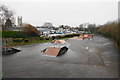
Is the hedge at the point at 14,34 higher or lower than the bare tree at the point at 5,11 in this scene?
lower

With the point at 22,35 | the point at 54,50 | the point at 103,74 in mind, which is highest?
the point at 22,35

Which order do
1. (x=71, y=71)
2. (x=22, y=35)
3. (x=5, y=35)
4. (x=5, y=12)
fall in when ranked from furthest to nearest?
(x=5, y=12) < (x=5, y=35) < (x=22, y=35) < (x=71, y=71)

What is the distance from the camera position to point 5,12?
31078 millimetres

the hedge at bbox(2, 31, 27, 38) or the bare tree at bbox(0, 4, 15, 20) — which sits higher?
the bare tree at bbox(0, 4, 15, 20)

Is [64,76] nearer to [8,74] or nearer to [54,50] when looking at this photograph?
[8,74]

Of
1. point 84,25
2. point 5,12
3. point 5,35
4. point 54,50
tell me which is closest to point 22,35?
point 5,35

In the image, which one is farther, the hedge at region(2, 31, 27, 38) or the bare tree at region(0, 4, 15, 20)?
the bare tree at region(0, 4, 15, 20)

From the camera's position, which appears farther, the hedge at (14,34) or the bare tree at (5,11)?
the bare tree at (5,11)

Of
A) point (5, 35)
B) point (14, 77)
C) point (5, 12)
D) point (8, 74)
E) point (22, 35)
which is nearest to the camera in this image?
point (14, 77)

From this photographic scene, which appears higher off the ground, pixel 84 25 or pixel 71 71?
pixel 84 25

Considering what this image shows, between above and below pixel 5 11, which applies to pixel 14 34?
below

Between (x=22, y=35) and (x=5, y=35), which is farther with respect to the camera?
(x=5, y=35)

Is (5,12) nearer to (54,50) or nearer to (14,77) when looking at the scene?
(54,50)

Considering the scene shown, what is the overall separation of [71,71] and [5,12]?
2963 cm
